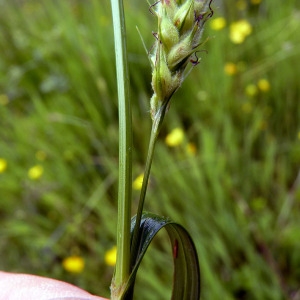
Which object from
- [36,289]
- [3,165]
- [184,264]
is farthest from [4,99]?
[184,264]

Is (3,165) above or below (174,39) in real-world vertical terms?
below

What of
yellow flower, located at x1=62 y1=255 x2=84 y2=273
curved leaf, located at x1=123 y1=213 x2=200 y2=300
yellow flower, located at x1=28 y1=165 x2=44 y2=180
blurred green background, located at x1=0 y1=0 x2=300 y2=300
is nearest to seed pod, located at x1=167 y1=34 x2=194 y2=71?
curved leaf, located at x1=123 y1=213 x2=200 y2=300

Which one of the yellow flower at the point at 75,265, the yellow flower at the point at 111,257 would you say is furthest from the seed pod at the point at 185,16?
the yellow flower at the point at 75,265

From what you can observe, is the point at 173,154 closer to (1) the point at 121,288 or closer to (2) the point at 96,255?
(2) the point at 96,255

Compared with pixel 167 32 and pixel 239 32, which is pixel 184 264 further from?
pixel 239 32

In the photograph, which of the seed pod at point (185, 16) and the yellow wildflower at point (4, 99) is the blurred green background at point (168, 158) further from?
the seed pod at point (185, 16)
